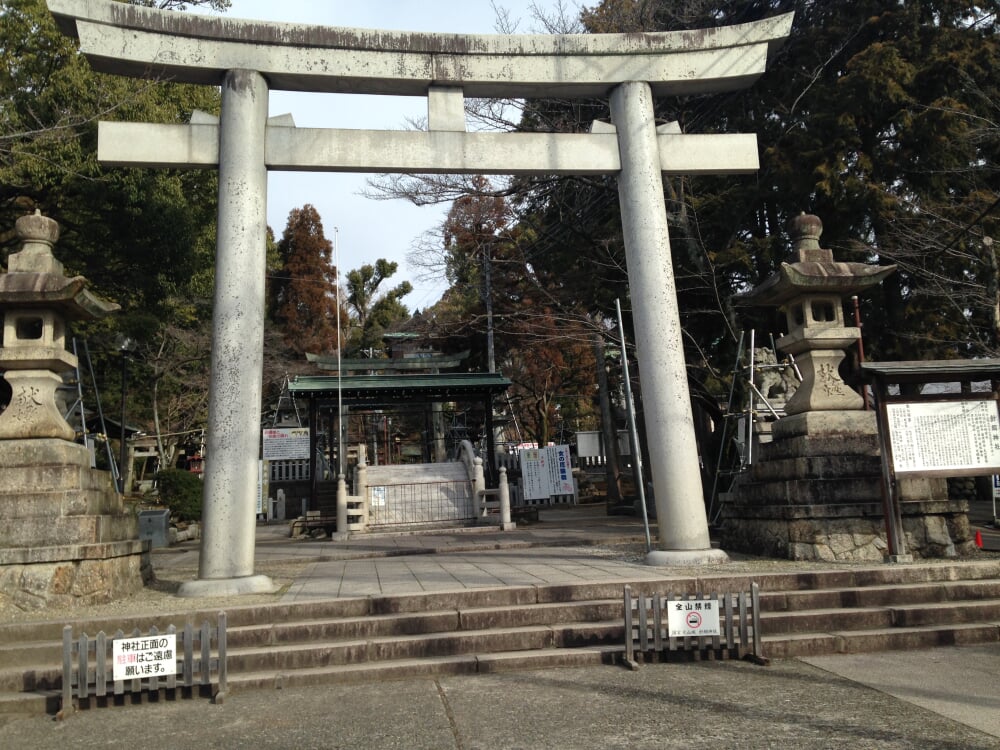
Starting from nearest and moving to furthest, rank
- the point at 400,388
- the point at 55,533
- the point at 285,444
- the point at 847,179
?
the point at 55,533
the point at 847,179
the point at 400,388
the point at 285,444

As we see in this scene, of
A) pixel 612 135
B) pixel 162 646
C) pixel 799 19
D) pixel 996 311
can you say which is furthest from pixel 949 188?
pixel 162 646

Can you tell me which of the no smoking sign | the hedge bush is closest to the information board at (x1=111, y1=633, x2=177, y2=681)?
the no smoking sign

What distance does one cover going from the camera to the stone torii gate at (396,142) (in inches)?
314

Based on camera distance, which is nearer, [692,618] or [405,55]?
[692,618]

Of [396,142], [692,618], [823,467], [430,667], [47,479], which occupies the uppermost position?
[396,142]

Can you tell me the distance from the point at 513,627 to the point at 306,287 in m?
32.5

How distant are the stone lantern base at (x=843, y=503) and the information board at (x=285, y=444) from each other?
51.1 ft

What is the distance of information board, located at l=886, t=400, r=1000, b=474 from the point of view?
760 centimetres

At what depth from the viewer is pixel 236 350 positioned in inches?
314

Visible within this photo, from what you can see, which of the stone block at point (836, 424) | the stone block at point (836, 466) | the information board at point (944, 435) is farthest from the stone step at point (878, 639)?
the stone block at point (836, 424)

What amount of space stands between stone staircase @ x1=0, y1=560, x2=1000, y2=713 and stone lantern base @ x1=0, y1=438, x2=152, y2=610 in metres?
0.98

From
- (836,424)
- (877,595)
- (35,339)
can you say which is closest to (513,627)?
(877,595)

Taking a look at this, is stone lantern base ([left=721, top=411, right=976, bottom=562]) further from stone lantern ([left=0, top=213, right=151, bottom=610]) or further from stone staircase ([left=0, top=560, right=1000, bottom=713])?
stone lantern ([left=0, top=213, right=151, bottom=610])

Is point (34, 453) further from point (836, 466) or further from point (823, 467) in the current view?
point (836, 466)
